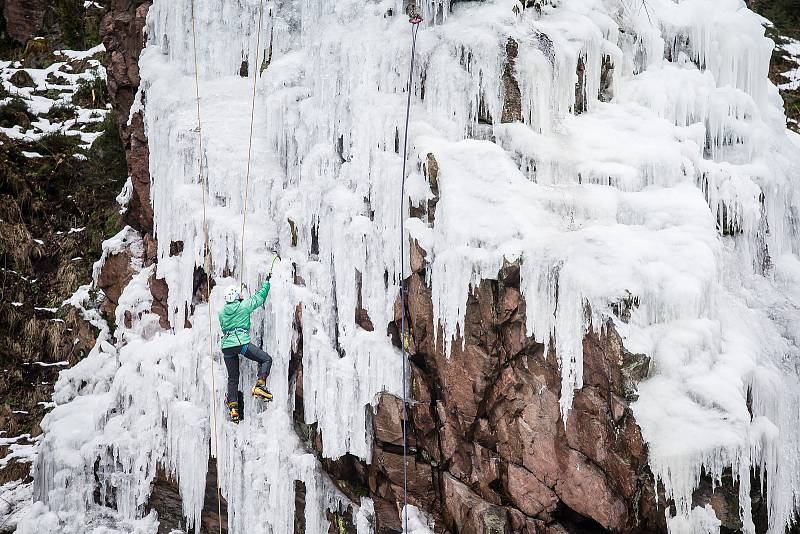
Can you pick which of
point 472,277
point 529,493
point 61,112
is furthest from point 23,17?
point 529,493

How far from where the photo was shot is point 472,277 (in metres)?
5.37

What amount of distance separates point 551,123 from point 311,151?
2.31 m

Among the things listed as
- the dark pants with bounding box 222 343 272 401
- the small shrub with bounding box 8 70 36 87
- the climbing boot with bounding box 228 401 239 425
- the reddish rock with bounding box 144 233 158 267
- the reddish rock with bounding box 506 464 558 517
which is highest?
the small shrub with bounding box 8 70 36 87

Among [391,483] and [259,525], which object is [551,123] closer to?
[391,483]

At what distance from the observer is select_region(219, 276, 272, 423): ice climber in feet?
19.7

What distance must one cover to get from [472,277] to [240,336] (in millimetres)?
2175

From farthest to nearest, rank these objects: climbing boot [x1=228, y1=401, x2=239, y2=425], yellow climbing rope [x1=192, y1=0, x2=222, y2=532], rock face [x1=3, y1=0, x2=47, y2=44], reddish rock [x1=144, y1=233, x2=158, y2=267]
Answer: rock face [x1=3, y1=0, x2=47, y2=44] → reddish rock [x1=144, y1=233, x2=158, y2=267] → yellow climbing rope [x1=192, y1=0, x2=222, y2=532] → climbing boot [x1=228, y1=401, x2=239, y2=425]

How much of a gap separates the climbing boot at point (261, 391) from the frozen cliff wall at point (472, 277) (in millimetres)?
192

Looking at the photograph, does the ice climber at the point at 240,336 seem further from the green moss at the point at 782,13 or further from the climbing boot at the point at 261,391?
the green moss at the point at 782,13

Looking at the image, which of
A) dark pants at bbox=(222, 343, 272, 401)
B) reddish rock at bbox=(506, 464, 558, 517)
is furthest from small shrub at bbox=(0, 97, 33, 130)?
reddish rock at bbox=(506, 464, 558, 517)

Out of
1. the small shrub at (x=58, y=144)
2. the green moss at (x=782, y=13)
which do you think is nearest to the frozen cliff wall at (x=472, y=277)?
the small shrub at (x=58, y=144)

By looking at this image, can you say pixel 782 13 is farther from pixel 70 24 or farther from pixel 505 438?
pixel 70 24

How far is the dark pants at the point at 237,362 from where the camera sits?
20.0ft

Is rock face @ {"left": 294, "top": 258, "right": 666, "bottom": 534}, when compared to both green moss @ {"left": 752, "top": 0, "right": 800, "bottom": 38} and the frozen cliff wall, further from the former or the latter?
green moss @ {"left": 752, "top": 0, "right": 800, "bottom": 38}
